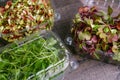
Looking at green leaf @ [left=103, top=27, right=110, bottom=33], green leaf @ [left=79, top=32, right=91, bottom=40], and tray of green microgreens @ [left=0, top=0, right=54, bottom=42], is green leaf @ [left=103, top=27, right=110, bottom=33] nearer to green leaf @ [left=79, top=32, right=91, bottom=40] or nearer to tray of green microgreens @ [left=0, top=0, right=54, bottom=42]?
green leaf @ [left=79, top=32, right=91, bottom=40]

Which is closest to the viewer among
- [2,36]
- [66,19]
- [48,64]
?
[48,64]

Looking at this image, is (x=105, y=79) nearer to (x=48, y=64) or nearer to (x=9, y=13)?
(x=48, y=64)

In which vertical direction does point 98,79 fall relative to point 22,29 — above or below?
below

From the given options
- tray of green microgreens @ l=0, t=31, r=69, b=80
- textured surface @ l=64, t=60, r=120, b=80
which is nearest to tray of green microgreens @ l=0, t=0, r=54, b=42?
tray of green microgreens @ l=0, t=31, r=69, b=80

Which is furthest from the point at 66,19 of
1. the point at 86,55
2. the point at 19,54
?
the point at 19,54

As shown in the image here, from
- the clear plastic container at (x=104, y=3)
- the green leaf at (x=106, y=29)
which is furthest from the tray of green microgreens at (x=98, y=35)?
the clear plastic container at (x=104, y=3)

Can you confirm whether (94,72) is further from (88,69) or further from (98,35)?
(98,35)
